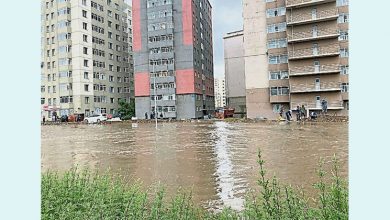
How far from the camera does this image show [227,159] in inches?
144

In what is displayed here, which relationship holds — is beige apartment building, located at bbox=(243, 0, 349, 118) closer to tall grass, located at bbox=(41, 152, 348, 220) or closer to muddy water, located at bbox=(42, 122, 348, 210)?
muddy water, located at bbox=(42, 122, 348, 210)

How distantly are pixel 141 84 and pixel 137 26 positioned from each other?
3.67 meters

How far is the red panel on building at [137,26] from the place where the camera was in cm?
2073

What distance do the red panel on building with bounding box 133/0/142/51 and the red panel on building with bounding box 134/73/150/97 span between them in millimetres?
1843

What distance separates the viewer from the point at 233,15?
A: 83.3 inches

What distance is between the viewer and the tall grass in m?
1.57

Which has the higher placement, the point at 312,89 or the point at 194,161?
the point at 312,89

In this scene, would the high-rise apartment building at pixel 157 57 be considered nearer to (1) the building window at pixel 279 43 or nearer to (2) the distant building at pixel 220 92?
(1) the building window at pixel 279 43

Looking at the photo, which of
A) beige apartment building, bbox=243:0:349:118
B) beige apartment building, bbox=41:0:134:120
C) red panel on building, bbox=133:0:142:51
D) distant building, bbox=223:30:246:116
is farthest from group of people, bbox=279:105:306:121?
red panel on building, bbox=133:0:142:51

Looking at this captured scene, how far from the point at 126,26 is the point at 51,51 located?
1931 cm

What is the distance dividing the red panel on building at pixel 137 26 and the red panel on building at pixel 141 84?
184 centimetres
